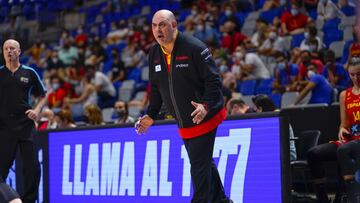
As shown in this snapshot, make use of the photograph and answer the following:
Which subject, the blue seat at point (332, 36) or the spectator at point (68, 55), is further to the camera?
the spectator at point (68, 55)

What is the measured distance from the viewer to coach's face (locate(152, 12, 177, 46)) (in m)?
6.02

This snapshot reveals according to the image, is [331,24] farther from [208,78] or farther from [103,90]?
[208,78]

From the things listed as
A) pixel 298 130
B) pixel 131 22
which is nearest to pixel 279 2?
pixel 131 22

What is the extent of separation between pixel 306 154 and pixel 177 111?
2.35m

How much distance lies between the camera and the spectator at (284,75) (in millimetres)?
12703

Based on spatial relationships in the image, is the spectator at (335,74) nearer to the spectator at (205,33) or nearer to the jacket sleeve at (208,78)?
the spectator at (205,33)

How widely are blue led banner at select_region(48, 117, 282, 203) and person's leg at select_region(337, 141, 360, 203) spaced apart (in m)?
0.61

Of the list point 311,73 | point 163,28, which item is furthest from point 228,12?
point 163,28

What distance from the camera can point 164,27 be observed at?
19.8 ft

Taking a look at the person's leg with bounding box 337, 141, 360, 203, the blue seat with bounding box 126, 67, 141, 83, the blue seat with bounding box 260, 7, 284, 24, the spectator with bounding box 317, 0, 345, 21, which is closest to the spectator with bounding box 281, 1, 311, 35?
the spectator with bounding box 317, 0, 345, 21

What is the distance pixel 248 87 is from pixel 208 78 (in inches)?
305

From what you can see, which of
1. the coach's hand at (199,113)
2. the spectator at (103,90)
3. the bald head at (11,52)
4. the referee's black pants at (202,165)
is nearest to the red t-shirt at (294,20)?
the spectator at (103,90)

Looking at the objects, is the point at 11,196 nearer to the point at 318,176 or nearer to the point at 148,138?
the point at 148,138

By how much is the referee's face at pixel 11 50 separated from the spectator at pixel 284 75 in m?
5.70
